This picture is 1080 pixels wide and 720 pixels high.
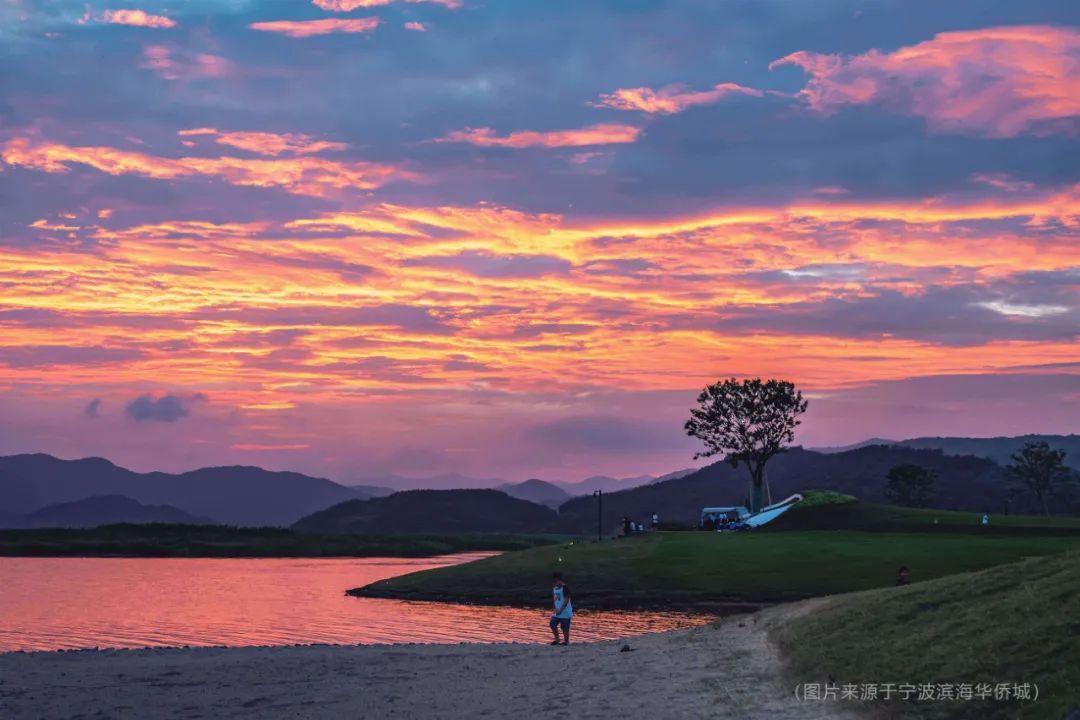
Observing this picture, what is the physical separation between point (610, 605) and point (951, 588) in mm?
37280

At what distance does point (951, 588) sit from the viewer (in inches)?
1101

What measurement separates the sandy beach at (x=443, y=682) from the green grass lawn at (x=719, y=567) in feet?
93.8

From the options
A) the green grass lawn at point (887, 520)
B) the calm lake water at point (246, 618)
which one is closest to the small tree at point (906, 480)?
the green grass lawn at point (887, 520)

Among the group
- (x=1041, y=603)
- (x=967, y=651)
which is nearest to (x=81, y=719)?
(x=967, y=651)

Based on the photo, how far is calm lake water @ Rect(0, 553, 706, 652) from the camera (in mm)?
50375

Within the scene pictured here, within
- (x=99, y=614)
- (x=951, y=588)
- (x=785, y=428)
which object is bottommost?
(x=99, y=614)

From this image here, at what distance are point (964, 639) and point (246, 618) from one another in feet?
161

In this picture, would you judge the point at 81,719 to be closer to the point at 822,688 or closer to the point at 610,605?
the point at 822,688

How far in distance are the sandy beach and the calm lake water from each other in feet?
40.7

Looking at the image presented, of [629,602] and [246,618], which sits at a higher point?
[629,602]

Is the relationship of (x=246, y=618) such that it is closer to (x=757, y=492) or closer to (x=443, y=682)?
(x=443, y=682)

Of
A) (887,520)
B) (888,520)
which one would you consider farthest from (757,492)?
(888,520)

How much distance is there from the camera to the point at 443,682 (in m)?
28.8

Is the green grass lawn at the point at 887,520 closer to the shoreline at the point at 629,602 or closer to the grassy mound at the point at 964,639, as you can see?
the shoreline at the point at 629,602
